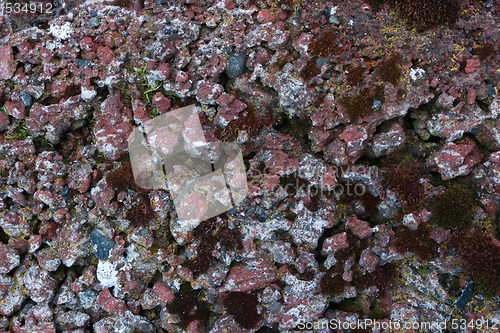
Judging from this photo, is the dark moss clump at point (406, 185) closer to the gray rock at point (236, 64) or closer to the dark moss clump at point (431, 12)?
the dark moss clump at point (431, 12)

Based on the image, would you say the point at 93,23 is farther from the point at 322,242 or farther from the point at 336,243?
the point at 336,243

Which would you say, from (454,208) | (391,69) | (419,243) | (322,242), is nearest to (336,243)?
(322,242)

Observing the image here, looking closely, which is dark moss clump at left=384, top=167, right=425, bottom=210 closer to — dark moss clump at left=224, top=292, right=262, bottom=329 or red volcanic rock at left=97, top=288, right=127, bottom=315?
dark moss clump at left=224, top=292, right=262, bottom=329

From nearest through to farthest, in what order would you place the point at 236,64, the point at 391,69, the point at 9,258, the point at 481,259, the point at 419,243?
the point at 481,259
the point at 419,243
the point at 391,69
the point at 236,64
the point at 9,258

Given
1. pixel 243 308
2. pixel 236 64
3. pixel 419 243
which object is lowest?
pixel 243 308

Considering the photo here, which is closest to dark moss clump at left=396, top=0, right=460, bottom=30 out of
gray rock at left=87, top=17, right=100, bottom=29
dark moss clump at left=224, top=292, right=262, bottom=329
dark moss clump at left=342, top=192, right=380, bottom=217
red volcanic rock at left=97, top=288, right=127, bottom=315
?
dark moss clump at left=342, top=192, right=380, bottom=217
